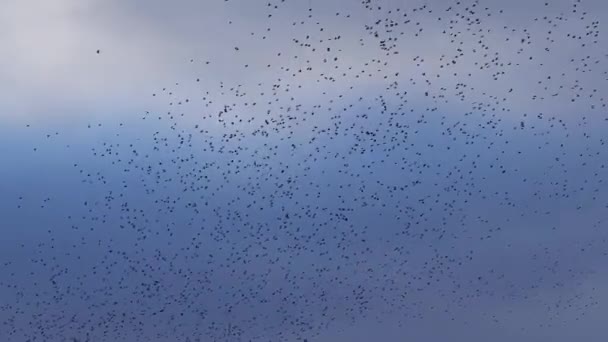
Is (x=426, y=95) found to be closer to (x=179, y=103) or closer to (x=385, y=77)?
(x=385, y=77)

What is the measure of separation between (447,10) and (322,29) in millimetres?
3514

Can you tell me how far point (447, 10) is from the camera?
2477 centimetres

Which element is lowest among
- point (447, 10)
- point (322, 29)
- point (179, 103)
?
point (179, 103)

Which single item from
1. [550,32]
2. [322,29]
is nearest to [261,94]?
[322,29]

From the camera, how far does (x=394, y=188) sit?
3575cm

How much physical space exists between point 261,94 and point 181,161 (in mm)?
5407

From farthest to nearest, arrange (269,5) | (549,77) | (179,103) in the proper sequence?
(549,77) → (179,103) → (269,5)

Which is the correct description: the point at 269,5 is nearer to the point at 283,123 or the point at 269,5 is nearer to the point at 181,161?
the point at 283,123

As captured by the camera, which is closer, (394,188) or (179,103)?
(179,103)

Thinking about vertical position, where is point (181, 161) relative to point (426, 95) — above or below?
below

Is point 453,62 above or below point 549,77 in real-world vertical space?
below

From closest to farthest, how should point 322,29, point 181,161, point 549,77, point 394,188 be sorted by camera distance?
point 322,29, point 549,77, point 181,161, point 394,188

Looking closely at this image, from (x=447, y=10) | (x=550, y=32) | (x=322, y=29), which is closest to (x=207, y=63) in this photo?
(x=322, y=29)

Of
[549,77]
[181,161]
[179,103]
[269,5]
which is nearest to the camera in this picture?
[269,5]
